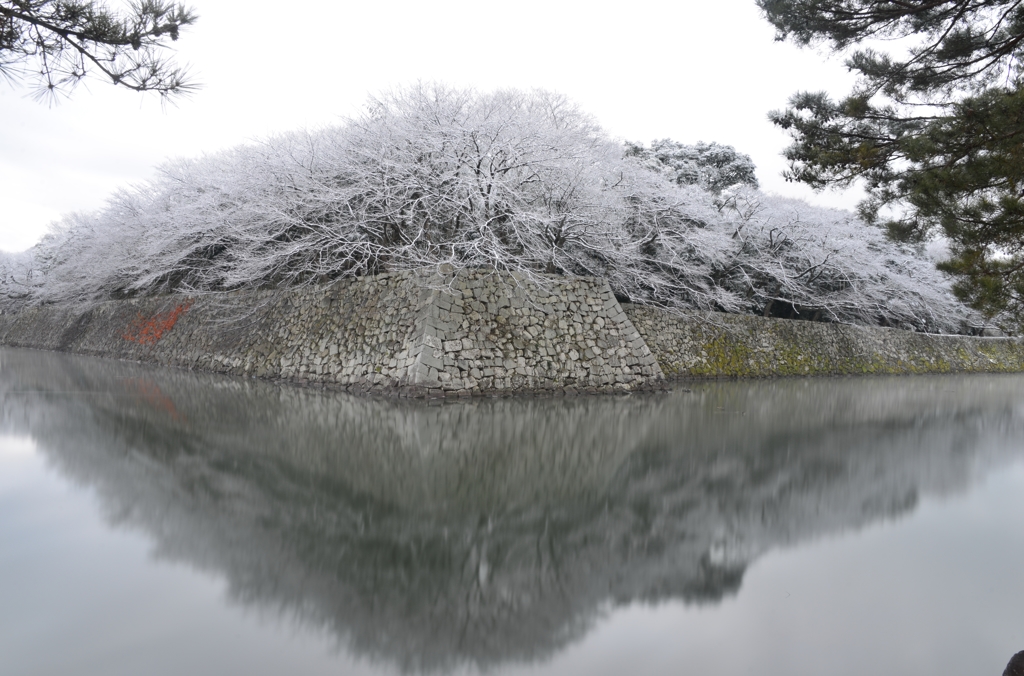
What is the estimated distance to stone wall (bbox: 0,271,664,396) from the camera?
1017cm

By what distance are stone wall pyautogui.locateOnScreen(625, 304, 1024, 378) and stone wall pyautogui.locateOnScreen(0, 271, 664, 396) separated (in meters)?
2.85

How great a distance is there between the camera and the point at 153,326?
18062mm

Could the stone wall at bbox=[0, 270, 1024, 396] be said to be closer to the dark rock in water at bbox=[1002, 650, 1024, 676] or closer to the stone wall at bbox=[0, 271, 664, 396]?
the stone wall at bbox=[0, 271, 664, 396]

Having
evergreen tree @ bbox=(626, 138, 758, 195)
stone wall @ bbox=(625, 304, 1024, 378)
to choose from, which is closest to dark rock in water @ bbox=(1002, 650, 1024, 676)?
stone wall @ bbox=(625, 304, 1024, 378)

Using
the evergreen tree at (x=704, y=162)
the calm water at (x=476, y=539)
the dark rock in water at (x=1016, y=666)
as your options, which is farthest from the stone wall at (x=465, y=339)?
the dark rock in water at (x=1016, y=666)

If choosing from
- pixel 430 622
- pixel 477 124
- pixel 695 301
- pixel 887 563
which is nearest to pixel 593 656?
pixel 430 622

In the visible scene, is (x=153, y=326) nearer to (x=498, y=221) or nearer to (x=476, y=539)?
(x=498, y=221)

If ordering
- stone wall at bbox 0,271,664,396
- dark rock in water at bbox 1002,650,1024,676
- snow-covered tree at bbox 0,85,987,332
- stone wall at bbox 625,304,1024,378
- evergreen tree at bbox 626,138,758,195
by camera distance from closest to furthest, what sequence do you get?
dark rock in water at bbox 1002,650,1024,676
stone wall at bbox 0,271,664,396
snow-covered tree at bbox 0,85,987,332
stone wall at bbox 625,304,1024,378
evergreen tree at bbox 626,138,758,195

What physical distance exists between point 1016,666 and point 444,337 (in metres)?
8.22

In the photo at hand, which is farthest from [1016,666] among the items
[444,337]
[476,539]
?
[444,337]

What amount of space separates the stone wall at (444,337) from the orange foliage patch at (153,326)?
338cm

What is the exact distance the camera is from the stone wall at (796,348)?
14.9 m

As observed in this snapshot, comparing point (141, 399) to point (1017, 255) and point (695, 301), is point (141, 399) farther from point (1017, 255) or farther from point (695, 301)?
point (695, 301)

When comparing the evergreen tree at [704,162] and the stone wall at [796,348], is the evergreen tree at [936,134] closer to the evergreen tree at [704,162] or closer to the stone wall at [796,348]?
the stone wall at [796,348]
